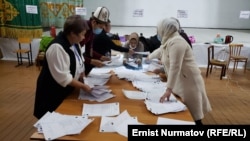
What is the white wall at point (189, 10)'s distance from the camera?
570cm

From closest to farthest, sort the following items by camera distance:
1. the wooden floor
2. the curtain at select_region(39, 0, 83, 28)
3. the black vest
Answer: the black vest, the wooden floor, the curtain at select_region(39, 0, 83, 28)

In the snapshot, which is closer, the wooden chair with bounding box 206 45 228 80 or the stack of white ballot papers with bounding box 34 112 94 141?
the stack of white ballot papers with bounding box 34 112 94 141

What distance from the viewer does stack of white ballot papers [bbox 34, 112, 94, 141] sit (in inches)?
48.5

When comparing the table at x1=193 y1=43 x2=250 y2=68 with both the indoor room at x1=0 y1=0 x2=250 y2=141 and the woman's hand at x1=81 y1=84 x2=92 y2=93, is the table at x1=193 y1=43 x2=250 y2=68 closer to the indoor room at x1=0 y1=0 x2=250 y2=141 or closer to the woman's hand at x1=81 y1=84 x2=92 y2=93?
the indoor room at x1=0 y1=0 x2=250 y2=141

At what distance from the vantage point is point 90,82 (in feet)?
6.53

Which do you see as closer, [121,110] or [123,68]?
[121,110]

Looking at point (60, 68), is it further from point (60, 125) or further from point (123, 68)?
point (123, 68)

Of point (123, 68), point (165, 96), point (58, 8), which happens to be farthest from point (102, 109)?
point (58, 8)

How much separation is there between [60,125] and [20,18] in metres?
4.46

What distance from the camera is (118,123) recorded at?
1357mm

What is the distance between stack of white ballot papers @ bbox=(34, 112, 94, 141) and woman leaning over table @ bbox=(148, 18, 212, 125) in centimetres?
61

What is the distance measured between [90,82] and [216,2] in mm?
4779

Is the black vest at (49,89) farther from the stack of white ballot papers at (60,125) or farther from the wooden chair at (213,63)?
the wooden chair at (213,63)
